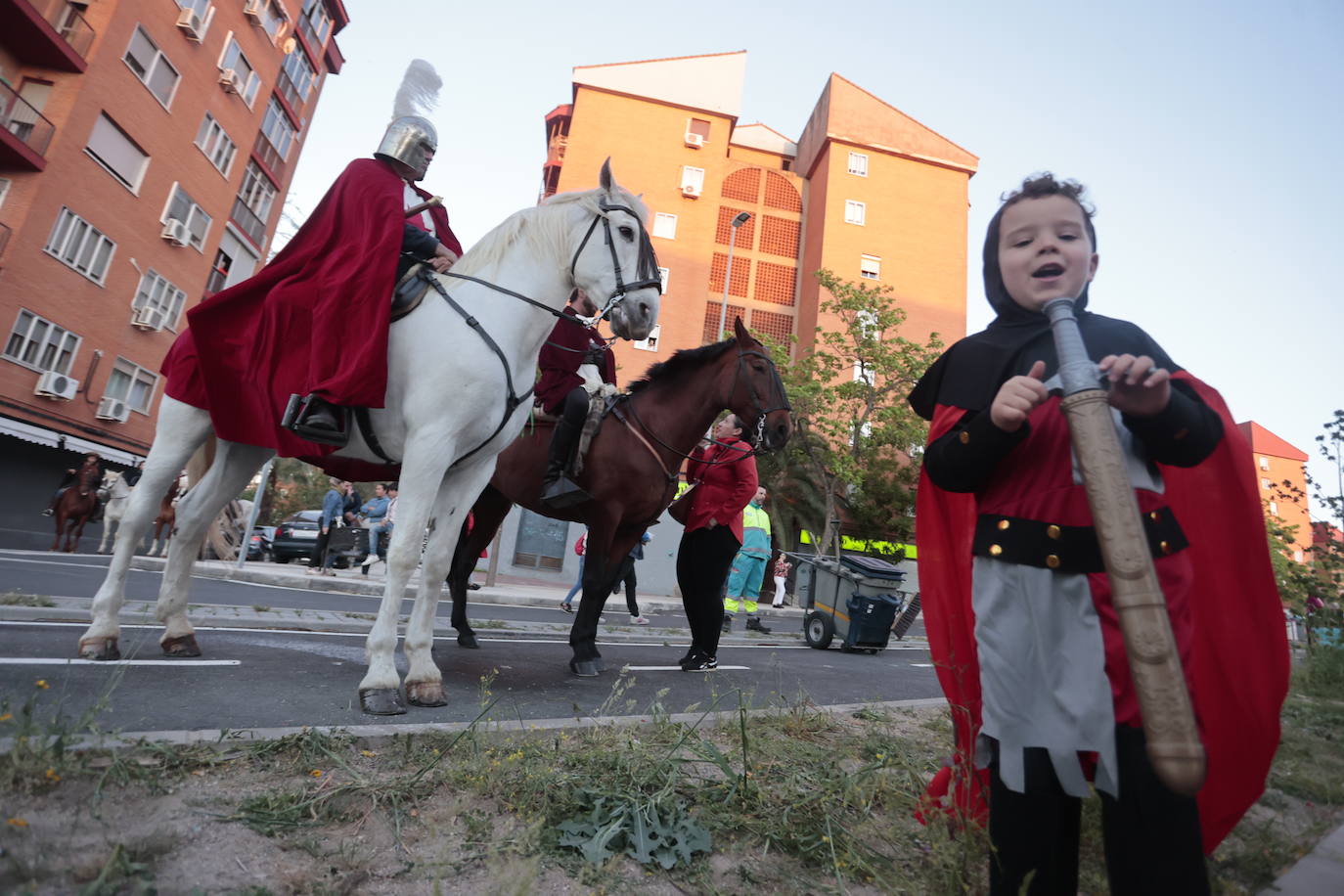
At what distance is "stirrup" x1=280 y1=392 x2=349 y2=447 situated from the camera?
11.8 feet

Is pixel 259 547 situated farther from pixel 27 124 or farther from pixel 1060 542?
pixel 1060 542

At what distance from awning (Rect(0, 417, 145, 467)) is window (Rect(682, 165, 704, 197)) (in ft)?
85.7

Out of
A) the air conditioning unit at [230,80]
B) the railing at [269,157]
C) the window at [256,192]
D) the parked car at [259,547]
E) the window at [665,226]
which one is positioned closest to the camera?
the parked car at [259,547]

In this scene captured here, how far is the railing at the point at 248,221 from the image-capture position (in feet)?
99.9

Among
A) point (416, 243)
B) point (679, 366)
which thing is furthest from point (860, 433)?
point (416, 243)

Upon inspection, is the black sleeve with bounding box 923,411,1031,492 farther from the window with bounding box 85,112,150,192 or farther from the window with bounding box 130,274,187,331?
the window with bounding box 130,274,187,331

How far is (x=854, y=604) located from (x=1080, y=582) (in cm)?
940

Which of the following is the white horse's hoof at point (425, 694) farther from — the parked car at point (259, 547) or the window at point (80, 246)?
the window at point (80, 246)

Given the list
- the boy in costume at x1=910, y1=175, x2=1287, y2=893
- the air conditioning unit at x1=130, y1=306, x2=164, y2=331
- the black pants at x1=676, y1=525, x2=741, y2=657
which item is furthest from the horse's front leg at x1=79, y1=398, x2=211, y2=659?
the air conditioning unit at x1=130, y1=306, x2=164, y2=331

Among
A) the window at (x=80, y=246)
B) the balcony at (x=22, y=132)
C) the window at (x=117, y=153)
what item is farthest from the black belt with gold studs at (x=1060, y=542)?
the window at (x=117, y=153)

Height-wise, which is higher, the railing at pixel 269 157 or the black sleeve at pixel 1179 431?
the railing at pixel 269 157

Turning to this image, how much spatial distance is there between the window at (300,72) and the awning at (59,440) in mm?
19727

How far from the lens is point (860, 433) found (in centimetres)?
2823

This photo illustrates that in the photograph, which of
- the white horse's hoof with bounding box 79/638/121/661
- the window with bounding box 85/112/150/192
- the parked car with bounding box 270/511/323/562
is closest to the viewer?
the white horse's hoof with bounding box 79/638/121/661
